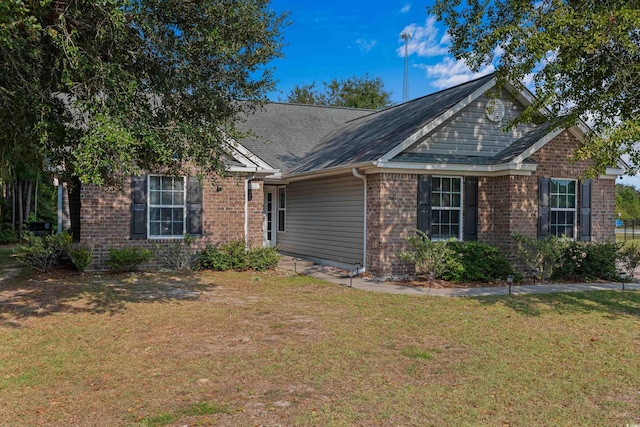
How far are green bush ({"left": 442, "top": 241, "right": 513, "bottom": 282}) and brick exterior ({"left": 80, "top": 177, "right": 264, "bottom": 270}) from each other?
17.3 feet

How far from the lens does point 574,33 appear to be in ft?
26.9

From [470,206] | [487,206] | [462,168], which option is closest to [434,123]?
[462,168]

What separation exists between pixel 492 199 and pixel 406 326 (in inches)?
257

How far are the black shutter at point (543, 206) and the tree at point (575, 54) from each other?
2365 millimetres

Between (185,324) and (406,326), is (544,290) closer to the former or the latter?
(406,326)

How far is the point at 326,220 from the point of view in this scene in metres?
14.7

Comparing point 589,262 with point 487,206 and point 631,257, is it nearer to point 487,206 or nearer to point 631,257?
point 631,257

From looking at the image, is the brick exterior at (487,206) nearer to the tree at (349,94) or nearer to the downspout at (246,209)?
the downspout at (246,209)

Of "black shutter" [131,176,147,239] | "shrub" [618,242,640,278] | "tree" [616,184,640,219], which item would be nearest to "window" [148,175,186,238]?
"black shutter" [131,176,147,239]

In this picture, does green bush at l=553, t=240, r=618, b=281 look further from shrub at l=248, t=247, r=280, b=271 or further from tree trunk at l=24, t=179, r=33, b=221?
tree trunk at l=24, t=179, r=33, b=221

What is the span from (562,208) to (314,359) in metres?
9.58

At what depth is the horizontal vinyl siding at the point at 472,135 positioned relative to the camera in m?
12.6

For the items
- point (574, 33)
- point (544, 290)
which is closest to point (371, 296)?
point (544, 290)

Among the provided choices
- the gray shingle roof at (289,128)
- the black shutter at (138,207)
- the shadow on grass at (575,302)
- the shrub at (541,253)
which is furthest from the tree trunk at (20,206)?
the shadow on grass at (575,302)
